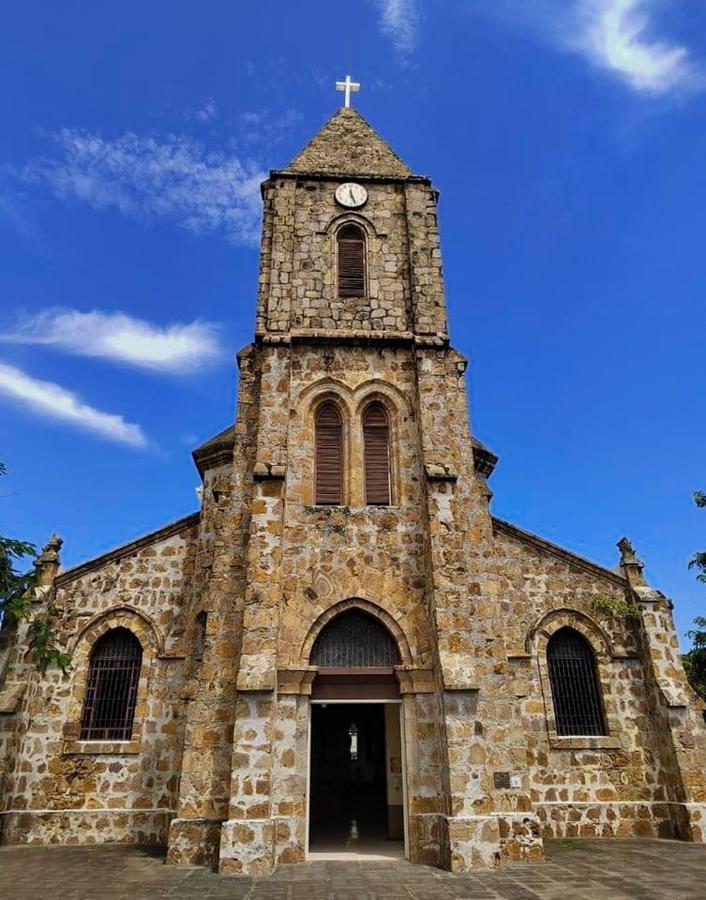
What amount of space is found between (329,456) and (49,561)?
24.5 ft

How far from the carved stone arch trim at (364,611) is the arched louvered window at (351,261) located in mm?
7424

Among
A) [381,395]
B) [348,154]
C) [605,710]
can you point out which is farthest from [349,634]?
[348,154]

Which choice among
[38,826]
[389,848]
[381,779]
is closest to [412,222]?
[389,848]

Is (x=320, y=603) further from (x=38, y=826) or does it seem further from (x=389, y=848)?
(x=38, y=826)

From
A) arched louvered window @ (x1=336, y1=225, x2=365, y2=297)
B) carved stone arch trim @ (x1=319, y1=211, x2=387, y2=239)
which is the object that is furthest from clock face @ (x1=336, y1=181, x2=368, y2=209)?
arched louvered window @ (x1=336, y1=225, x2=365, y2=297)

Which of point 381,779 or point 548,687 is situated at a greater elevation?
point 548,687

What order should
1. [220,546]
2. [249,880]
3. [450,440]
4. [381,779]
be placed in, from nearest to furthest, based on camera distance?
[249,880] < [220,546] < [450,440] < [381,779]

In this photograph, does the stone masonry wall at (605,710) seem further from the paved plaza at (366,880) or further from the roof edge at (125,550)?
the roof edge at (125,550)

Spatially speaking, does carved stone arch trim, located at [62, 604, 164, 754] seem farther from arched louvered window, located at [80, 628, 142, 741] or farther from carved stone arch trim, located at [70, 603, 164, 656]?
arched louvered window, located at [80, 628, 142, 741]

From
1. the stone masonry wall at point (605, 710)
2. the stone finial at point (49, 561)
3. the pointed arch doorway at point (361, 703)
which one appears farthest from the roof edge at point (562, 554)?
the stone finial at point (49, 561)

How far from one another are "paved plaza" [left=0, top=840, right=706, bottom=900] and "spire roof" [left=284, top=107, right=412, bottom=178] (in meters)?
15.2

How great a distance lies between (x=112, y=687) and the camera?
14.4 metres

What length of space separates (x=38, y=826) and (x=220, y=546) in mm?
7216

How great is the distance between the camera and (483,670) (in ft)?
37.4
